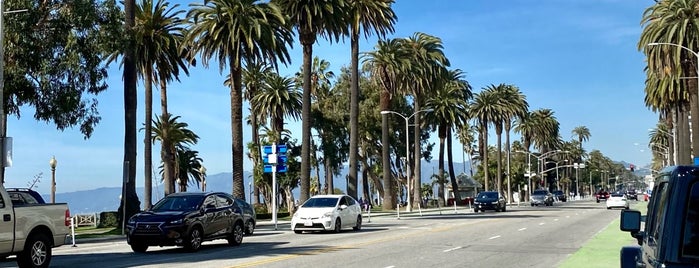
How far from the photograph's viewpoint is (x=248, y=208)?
2634cm

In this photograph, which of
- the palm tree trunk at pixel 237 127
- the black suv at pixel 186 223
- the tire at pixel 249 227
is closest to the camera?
the black suv at pixel 186 223

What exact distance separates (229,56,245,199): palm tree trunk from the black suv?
2034 cm

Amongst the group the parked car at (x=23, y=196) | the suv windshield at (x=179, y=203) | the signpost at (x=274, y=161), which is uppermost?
the signpost at (x=274, y=161)

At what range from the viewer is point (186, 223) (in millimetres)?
20969

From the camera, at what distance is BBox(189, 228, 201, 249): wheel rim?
21.1 metres

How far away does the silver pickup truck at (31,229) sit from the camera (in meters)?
15.2

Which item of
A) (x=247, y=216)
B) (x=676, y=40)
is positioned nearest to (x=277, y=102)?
(x=676, y=40)

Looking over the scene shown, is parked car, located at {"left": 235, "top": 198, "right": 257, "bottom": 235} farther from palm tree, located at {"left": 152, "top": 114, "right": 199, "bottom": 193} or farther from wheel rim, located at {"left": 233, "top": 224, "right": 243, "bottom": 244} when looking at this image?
palm tree, located at {"left": 152, "top": 114, "right": 199, "bottom": 193}

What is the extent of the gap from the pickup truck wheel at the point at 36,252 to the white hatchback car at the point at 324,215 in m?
14.3

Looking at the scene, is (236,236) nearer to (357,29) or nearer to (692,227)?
(692,227)

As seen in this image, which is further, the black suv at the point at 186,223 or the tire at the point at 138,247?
the tire at the point at 138,247

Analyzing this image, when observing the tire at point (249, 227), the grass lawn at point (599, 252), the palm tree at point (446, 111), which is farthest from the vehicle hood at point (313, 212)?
the palm tree at point (446, 111)

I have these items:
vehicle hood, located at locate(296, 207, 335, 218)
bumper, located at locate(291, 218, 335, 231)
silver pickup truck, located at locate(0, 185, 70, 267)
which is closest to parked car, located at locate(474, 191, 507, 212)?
bumper, located at locate(291, 218, 335, 231)

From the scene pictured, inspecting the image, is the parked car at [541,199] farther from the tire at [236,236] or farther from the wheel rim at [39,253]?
the wheel rim at [39,253]
